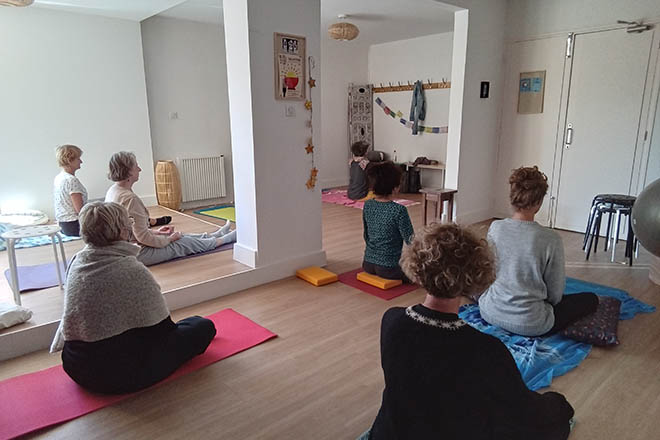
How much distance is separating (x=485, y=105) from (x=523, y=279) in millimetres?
3358

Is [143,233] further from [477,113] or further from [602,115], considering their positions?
[602,115]

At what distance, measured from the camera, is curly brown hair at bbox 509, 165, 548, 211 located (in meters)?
2.28

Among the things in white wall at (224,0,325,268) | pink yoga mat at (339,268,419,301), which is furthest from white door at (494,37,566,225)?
white wall at (224,0,325,268)

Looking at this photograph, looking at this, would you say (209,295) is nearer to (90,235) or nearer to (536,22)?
(90,235)

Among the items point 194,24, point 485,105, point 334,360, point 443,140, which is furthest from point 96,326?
point 443,140

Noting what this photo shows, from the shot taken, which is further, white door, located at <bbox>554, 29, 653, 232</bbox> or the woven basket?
the woven basket

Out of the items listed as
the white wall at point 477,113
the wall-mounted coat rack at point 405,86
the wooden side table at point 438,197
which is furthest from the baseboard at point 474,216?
the wall-mounted coat rack at point 405,86

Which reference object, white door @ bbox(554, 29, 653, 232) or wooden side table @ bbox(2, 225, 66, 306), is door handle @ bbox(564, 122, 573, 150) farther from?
wooden side table @ bbox(2, 225, 66, 306)

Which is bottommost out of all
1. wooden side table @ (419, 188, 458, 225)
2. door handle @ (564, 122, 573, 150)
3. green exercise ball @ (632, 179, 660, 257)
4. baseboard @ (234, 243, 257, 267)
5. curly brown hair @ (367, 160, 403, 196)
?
baseboard @ (234, 243, 257, 267)

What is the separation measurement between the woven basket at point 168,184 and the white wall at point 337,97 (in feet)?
9.24

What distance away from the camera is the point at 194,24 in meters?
5.89

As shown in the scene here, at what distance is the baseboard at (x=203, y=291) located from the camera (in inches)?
94.0

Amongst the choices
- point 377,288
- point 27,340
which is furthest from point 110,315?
point 377,288

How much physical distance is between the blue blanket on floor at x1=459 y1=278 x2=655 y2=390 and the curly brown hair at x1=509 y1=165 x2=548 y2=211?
743 millimetres
